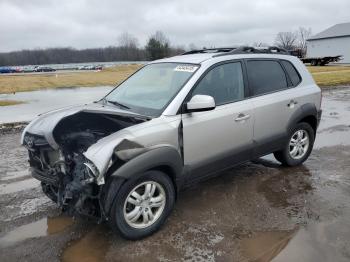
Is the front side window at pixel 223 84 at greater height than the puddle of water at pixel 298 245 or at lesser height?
greater

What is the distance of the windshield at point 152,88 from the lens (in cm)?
430

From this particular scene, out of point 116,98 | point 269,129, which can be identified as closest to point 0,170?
point 116,98

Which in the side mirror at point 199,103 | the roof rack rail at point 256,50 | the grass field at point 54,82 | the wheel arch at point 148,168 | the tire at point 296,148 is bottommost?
the grass field at point 54,82

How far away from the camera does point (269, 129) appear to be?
5.21m

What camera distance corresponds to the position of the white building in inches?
2328

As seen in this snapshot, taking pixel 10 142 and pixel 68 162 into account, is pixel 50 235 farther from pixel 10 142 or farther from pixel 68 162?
pixel 10 142

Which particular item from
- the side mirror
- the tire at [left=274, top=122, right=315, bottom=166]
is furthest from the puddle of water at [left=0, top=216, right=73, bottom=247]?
the tire at [left=274, top=122, right=315, bottom=166]

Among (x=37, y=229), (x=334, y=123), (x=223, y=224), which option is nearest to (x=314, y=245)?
(x=223, y=224)

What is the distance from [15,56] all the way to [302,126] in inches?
5081

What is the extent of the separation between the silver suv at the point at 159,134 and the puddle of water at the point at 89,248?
294mm

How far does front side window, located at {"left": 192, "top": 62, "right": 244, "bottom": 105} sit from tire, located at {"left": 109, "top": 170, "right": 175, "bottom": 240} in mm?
1134

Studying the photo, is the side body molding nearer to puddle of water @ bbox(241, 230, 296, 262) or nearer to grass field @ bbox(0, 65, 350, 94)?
puddle of water @ bbox(241, 230, 296, 262)

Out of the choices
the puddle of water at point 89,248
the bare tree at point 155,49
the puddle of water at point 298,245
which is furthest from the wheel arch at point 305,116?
the bare tree at point 155,49

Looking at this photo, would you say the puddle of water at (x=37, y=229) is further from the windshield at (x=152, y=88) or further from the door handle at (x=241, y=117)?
the door handle at (x=241, y=117)
